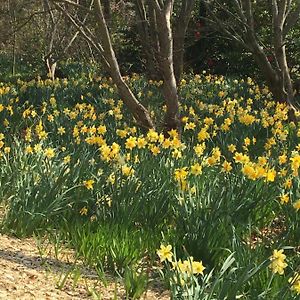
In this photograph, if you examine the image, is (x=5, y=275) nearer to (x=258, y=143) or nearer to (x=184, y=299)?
(x=184, y=299)

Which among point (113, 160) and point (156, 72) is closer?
point (113, 160)

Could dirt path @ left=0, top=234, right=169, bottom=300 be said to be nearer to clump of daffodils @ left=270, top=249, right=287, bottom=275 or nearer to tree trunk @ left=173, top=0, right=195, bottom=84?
clump of daffodils @ left=270, top=249, right=287, bottom=275

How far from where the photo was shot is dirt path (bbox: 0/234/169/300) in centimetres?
248

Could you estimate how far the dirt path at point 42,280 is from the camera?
248 cm

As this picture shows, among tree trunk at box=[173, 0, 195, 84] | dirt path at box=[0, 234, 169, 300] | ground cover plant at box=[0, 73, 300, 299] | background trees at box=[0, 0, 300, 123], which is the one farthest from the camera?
tree trunk at box=[173, 0, 195, 84]

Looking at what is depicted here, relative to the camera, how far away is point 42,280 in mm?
2621

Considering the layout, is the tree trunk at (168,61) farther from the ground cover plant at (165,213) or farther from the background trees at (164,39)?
the ground cover plant at (165,213)

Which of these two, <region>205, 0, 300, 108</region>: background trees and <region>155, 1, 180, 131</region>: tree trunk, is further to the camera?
<region>205, 0, 300, 108</region>: background trees

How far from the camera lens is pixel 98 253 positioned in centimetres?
281

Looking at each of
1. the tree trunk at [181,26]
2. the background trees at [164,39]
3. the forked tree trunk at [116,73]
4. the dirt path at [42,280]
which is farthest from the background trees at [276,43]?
the dirt path at [42,280]

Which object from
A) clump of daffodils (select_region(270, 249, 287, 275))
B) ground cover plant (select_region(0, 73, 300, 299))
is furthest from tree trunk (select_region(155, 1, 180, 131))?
clump of daffodils (select_region(270, 249, 287, 275))

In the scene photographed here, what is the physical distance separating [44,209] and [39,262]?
41cm

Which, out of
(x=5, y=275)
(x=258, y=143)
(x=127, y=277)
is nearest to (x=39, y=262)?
(x=5, y=275)

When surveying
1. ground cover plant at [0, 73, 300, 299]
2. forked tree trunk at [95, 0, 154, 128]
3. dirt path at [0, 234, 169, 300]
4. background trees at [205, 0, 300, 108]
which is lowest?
dirt path at [0, 234, 169, 300]
